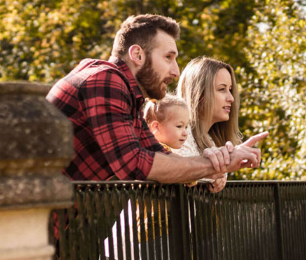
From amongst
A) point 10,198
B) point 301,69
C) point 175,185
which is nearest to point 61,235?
point 10,198

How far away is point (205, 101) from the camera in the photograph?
19.5ft

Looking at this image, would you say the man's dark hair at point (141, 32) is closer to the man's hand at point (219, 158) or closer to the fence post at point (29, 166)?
the man's hand at point (219, 158)

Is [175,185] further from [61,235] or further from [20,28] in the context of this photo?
[20,28]

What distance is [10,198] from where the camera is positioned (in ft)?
5.86

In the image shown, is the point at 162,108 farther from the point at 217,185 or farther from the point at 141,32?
the point at 217,185

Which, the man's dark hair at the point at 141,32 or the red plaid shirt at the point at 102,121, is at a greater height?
the man's dark hair at the point at 141,32

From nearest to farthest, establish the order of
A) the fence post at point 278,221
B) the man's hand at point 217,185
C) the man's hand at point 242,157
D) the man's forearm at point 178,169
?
the man's forearm at point 178,169 → the man's hand at point 242,157 → the man's hand at point 217,185 → the fence post at point 278,221

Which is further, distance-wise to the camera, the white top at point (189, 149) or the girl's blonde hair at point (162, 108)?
Answer: the girl's blonde hair at point (162, 108)

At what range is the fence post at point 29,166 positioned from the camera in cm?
180

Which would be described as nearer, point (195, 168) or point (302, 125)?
point (195, 168)

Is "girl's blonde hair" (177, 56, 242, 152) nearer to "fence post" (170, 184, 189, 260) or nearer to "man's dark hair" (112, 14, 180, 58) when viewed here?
"man's dark hair" (112, 14, 180, 58)

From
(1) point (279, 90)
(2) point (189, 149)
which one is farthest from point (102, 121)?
(1) point (279, 90)

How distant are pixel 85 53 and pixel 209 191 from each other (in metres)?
18.2

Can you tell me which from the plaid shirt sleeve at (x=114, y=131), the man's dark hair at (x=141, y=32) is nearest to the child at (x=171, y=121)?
the man's dark hair at (x=141, y=32)
